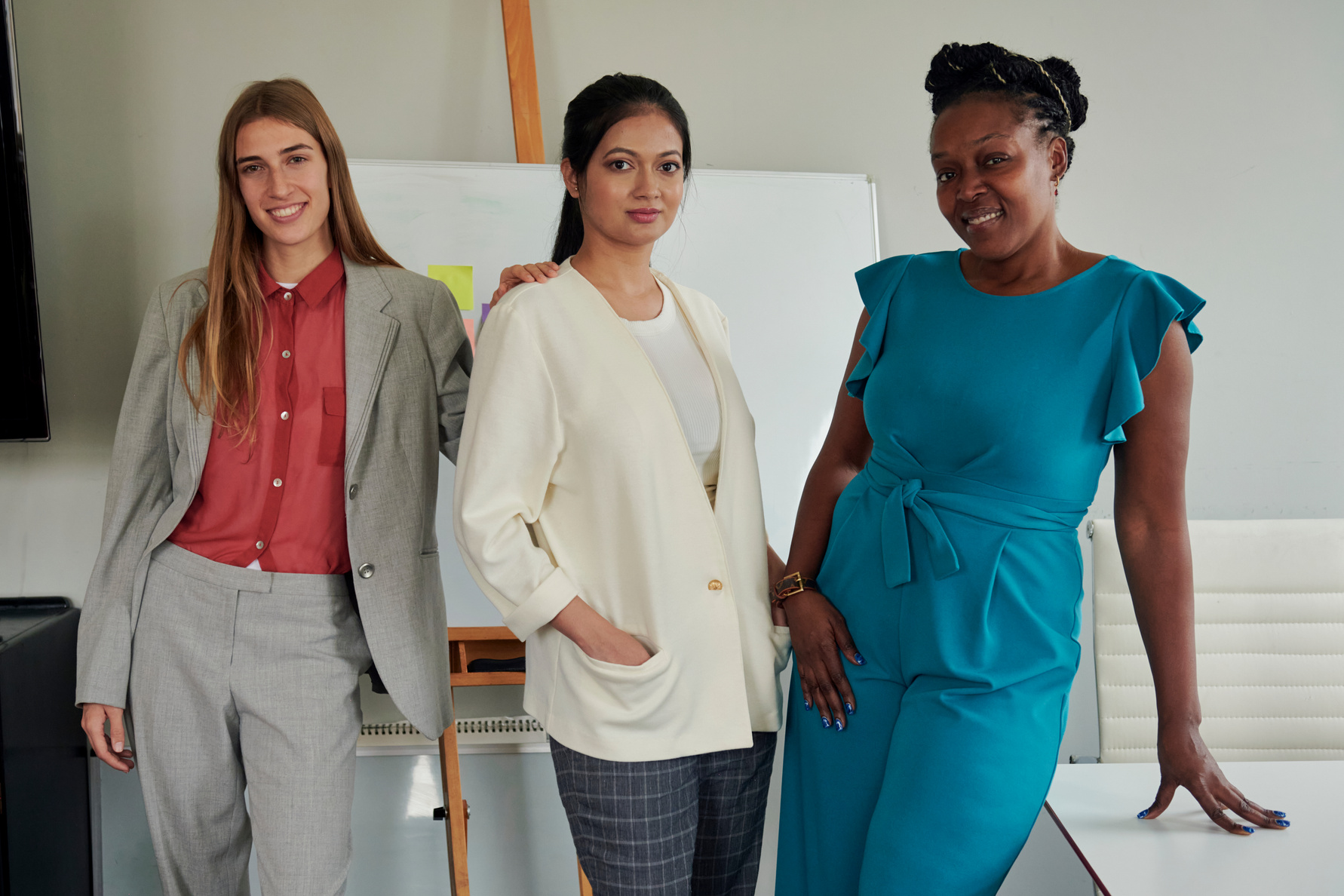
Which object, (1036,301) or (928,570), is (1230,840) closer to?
(928,570)

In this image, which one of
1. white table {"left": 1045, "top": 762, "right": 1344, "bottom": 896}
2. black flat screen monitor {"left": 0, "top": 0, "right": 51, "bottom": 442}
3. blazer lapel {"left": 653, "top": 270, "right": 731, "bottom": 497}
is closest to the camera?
white table {"left": 1045, "top": 762, "right": 1344, "bottom": 896}

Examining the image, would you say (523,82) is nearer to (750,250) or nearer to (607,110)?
(750,250)

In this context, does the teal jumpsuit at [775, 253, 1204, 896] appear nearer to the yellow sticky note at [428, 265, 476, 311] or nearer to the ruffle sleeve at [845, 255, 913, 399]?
the ruffle sleeve at [845, 255, 913, 399]

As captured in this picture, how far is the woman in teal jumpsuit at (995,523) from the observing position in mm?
1069

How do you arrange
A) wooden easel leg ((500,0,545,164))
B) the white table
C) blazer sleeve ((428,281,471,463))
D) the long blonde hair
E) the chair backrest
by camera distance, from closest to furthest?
the white table, the long blonde hair, blazer sleeve ((428,281,471,463)), the chair backrest, wooden easel leg ((500,0,545,164))

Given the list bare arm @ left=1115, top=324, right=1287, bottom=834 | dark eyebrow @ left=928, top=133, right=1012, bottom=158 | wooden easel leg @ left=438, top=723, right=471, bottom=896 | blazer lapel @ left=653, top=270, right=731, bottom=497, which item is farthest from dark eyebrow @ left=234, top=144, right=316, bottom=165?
bare arm @ left=1115, top=324, right=1287, bottom=834

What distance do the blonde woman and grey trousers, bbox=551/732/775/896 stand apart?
1.40 ft

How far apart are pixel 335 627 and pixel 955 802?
941 millimetres

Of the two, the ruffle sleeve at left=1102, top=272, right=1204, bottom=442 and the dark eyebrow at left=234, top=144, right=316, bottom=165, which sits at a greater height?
the dark eyebrow at left=234, top=144, right=316, bottom=165

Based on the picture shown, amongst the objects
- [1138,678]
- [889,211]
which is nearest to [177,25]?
[889,211]

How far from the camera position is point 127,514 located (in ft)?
4.54

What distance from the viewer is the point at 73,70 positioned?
216cm

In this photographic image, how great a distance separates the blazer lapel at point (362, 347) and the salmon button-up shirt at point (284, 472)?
33 millimetres

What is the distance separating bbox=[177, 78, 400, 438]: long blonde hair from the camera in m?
1.35
